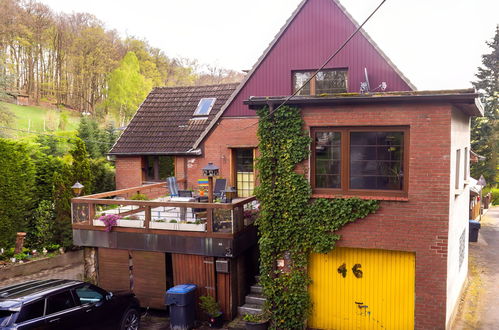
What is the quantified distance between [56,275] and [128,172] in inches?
249

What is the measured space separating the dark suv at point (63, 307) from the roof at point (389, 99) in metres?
5.49

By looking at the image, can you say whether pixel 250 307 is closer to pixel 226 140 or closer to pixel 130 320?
pixel 130 320

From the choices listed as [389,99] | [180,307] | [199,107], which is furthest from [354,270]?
[199,107]

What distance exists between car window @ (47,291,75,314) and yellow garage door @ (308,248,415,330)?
17.5 ft

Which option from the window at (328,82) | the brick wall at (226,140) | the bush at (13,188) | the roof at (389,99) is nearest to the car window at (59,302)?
the roof at (389,99)

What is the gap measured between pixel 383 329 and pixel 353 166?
3.79 m

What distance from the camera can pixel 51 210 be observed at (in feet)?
53.6

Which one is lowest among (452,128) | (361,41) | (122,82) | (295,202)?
(295,202)

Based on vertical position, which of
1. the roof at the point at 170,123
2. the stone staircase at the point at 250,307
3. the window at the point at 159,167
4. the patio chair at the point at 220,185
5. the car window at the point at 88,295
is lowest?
the stone staircase at the point at 250,307

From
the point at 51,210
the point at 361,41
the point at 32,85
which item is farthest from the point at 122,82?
the point at 361,41

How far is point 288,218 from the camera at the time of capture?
9.54 metres

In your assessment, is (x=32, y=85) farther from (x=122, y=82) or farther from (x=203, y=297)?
(x=203, y=297)

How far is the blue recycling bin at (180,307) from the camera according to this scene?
1030 centimetres

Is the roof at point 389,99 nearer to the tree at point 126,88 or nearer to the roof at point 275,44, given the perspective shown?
the roof at point 275,44
